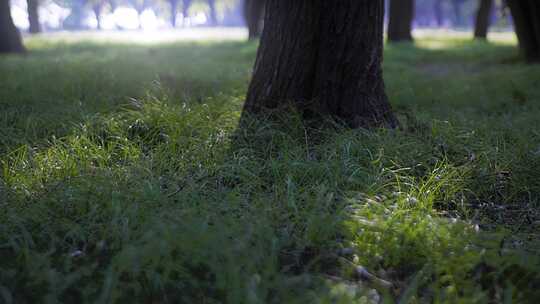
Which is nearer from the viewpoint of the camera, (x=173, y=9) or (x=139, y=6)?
(x=173, y=9)

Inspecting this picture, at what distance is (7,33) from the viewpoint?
12016mm

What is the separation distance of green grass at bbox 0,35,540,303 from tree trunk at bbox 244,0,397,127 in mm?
340

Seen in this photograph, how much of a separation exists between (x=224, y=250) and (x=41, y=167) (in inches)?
69.6

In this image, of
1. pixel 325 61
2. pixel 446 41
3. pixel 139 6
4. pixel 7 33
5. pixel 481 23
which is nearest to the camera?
pixel 325 61

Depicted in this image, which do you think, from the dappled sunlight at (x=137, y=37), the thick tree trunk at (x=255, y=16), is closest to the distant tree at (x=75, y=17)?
the dappled sunlight at (x=137, y=37)

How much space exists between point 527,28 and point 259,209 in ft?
29.9

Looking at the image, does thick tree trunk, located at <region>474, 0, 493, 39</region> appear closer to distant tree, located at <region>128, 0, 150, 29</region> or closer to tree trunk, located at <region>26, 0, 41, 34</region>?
tree trunk, located at <region>26, 0, 41, 34</region>

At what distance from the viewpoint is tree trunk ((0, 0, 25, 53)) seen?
11812 millimetres

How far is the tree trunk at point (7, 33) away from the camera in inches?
465

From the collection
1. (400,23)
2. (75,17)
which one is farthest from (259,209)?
(75,17)

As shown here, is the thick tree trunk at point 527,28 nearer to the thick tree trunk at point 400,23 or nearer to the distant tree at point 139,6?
the thick tree trunk at point 400,23

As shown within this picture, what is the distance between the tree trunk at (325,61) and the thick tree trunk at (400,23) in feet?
44.1

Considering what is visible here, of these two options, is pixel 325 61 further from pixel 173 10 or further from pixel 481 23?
pixel 173 10

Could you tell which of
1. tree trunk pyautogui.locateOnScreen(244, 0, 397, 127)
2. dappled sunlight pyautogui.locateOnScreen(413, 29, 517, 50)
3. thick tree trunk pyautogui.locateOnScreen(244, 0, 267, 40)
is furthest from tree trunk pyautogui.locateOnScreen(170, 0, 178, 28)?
tree trunk pyautogui.locateOnScreen(244, 0, 397, 127)
